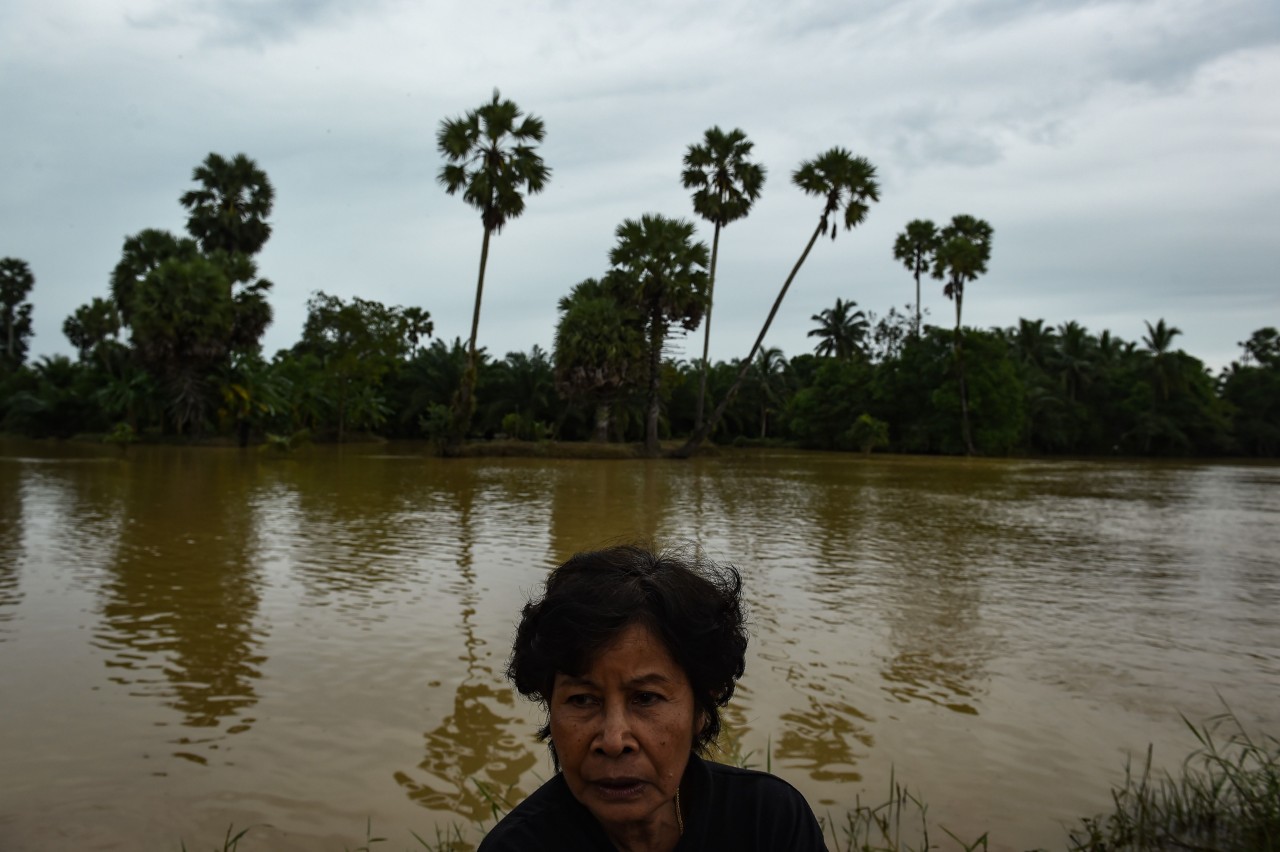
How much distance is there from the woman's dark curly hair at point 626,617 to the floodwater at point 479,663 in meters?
2.10

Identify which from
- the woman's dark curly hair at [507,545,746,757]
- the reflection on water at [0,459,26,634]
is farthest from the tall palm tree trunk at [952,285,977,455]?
the woman's dark curly hair at [507,545,746,757]

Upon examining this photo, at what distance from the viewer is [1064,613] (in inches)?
296

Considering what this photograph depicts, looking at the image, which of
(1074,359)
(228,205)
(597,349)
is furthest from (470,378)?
(1074,359)

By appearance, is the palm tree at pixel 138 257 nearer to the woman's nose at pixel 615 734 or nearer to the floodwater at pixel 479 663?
the floodwater at pixel 479 663

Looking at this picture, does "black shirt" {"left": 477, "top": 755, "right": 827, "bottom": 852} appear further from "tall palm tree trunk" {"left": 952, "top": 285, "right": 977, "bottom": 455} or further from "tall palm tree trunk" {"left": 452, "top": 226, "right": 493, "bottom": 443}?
"tall palm tree trunk" {"left": 952, "top": 285, "right": 977, "bottom": 455}

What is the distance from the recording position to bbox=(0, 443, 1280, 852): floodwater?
3.74 meters

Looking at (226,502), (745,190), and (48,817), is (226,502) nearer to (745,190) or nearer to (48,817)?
(48,817)

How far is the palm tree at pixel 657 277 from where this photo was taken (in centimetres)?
3528

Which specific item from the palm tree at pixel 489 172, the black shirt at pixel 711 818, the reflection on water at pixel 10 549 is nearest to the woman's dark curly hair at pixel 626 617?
the black shirt at pixel 711 818

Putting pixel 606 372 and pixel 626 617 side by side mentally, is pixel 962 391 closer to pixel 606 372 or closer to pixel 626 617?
pixel 606 372

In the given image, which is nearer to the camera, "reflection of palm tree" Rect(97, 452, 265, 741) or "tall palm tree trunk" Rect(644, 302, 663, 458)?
"reflection of palm tree" Rect(97, 452, 265, 741)

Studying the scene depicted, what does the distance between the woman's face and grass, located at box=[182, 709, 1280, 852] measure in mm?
1687

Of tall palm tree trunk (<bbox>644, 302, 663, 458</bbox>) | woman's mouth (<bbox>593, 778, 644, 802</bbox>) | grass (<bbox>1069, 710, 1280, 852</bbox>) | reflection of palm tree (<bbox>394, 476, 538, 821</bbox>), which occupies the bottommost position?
reflection of palm tree (<bbox>394, 476, 538, 821</bbox>)

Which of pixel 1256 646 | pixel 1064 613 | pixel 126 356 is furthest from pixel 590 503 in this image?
pixel 126 356
